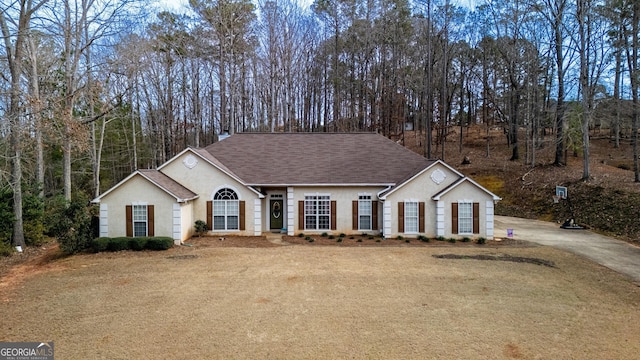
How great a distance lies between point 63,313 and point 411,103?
39734 millimetres

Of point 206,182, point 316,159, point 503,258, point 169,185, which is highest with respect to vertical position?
point 316,159

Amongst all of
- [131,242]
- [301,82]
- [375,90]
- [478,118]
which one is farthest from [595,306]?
[478,118]

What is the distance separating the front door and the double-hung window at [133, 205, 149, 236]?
6030mm

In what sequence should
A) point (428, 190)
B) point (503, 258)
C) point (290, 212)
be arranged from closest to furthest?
point (503, 258) → point (428, 190) → point (290, 212)

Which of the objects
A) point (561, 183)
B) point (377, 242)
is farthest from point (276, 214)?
point (561, 183)

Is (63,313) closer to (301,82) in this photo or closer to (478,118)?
(301,82)

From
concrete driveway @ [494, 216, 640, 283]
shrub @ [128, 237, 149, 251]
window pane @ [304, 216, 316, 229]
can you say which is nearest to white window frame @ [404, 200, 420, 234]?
concrete driveway @ [494, 216, 640, 283]

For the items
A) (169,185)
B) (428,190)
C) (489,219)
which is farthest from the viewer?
(428,190)

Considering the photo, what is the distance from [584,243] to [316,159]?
43.8ft

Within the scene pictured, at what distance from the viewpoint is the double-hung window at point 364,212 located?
669 inches

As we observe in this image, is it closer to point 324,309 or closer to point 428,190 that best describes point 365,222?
Answer: point 428,190

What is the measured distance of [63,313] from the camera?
756 centimetres

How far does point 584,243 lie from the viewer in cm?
1463

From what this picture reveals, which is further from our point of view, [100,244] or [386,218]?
[386,218]
